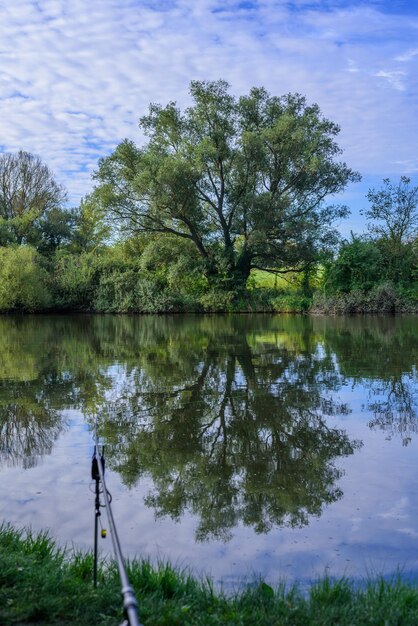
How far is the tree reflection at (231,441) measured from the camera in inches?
227

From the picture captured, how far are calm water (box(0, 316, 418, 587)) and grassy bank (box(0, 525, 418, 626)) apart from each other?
20.5 inches

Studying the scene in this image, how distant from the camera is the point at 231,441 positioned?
8070mm

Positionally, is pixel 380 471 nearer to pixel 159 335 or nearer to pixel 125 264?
pixel 159 335

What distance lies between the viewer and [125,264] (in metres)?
44.4

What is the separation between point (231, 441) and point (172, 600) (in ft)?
14.6

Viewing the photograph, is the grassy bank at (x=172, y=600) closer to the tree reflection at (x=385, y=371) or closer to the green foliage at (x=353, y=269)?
the tree reflection at (x=385, y=371)

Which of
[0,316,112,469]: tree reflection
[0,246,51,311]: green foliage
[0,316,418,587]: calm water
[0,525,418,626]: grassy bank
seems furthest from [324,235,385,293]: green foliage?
[0,525,418,626]: grassy bank

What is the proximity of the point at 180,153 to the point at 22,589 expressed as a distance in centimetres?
3811

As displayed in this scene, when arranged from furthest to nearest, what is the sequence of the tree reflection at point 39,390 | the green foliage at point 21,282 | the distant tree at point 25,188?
the distant tree at point 25,188, the green foliage at point 21,282, the tree reflection at point 39,390

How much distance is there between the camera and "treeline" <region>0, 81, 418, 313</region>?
Result: 3834cm

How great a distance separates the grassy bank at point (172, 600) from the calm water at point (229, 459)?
52 cm

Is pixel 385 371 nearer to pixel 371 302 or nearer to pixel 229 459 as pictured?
pixel 229 459

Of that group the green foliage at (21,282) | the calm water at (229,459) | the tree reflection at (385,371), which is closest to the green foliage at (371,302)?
the tree reflection at (385,371)

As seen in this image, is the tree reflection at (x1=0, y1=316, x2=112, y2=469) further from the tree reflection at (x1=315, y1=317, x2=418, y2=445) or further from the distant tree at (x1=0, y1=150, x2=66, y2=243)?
the distant tree at (x1=0, y1=150, x2=66, y2=243)
